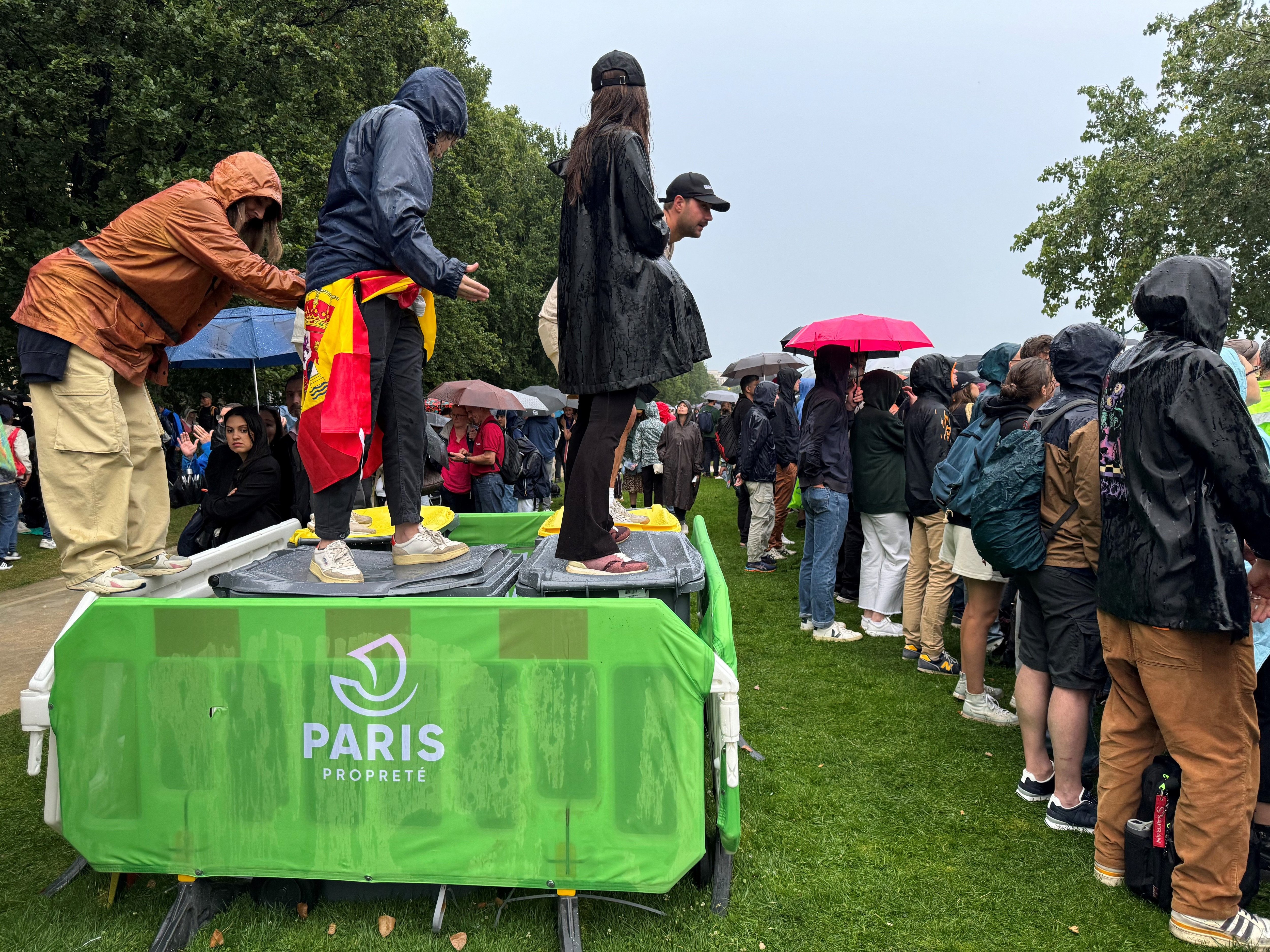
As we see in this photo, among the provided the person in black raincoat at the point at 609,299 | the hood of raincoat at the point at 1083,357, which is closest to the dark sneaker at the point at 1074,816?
the hood of raincoat at the point at 1083,357

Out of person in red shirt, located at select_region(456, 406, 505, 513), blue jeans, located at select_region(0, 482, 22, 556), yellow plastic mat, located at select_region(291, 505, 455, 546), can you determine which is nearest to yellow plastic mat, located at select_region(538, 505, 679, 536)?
yellow plastic mat, located at select_region(291, 505, 455, 546)

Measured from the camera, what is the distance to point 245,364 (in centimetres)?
905

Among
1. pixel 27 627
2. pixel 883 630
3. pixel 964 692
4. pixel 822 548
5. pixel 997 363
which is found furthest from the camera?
pixel 27 627

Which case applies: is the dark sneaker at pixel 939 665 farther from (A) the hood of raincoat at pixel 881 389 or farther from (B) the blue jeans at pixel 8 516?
(B) the blue jeans at pixel 8 516

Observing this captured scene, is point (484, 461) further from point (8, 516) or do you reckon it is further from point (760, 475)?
point (8, 516)

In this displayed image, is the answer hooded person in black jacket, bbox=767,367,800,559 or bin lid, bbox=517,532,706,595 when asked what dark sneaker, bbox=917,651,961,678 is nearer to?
bin lid, bbox=517,532,706,595

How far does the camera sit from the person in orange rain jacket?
3266mm

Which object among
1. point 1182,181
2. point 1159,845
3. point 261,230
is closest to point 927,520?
point 1159,845

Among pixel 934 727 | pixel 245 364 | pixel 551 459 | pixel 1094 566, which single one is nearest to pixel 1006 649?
pixel 934 727

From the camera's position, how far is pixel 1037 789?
13.5ft

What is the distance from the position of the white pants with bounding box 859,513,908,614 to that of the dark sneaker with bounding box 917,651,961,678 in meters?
0.49

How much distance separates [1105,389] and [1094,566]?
2.92 feet

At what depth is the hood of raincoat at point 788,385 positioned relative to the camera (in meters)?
10.4

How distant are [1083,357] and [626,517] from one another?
223 centimetres
